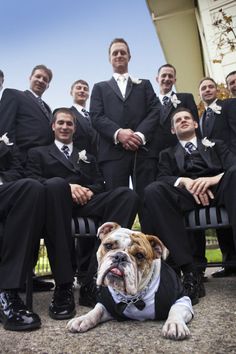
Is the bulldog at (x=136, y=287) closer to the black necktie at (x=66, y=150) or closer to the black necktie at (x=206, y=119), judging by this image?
the black necktie at (x=66, y=150)

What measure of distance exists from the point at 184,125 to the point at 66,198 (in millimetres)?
1708

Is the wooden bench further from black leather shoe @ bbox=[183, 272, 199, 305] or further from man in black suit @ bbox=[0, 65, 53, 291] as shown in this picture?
man in black suit @ bbox=[0, 65, 53, 291]

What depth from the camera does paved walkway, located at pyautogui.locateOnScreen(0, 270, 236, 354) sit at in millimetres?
2250

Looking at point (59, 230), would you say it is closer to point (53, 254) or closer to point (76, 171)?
point (53, 254)

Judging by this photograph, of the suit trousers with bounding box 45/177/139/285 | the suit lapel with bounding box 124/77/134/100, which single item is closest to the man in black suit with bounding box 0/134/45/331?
the suit trousers with bounding box 45/177/139/285

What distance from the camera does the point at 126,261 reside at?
2426mm

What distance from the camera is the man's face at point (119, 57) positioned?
4.86 meters

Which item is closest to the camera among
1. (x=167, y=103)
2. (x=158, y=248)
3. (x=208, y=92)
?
(x=158, y=248)

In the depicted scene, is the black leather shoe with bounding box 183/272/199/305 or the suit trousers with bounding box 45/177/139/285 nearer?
the suit trousers with bounding box 45/177/139/285

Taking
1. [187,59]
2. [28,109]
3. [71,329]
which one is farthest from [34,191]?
[187,59]

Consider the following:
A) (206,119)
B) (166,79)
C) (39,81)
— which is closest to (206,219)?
(206,119)

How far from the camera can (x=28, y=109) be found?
451 cm

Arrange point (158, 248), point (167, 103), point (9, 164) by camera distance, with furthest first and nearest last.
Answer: point (167, 103) < point (9, 164) < point (158, 248)

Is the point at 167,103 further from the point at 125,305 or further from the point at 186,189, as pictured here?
the point at 125,305
